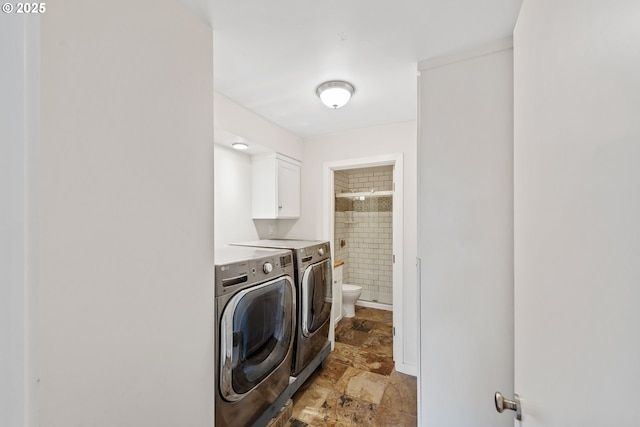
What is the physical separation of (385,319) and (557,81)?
352 cm

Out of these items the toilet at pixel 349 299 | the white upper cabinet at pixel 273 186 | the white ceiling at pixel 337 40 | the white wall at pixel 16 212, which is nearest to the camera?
the white wall at pixel 16 212

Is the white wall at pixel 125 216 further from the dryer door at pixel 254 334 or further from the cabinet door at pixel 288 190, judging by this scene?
the cabinet door at pixel 288 190

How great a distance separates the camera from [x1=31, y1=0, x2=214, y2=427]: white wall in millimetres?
738

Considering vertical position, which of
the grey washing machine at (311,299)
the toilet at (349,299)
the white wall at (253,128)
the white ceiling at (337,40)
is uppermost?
the white ceiling at (337,40)

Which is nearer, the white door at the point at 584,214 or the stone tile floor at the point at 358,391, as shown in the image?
the white door at the point at 584,214

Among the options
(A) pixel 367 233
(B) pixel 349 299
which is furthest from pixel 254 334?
(A) pixel 367 233

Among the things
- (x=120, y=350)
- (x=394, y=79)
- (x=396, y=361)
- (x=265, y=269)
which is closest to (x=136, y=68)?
(x=120, y=350)

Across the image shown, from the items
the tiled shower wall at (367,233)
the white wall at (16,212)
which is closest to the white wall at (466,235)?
the white wall at (16,212)

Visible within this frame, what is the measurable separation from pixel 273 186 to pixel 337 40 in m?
1.44

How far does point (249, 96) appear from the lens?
1.90 m

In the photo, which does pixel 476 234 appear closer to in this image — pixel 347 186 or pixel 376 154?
pixel 376 154

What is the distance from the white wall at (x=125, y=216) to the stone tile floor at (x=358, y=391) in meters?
1.00

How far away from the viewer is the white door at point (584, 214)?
325mm

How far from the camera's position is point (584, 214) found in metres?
0.42
